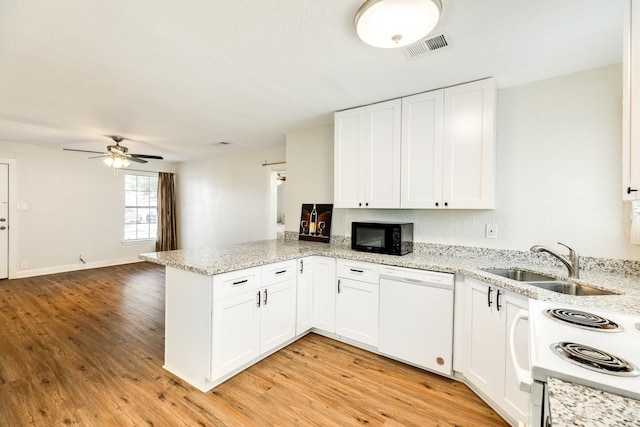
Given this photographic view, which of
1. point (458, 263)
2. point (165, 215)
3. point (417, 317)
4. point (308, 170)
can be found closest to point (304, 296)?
point (417, 317)

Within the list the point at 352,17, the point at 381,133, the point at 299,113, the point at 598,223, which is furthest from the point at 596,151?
the point at 299,113

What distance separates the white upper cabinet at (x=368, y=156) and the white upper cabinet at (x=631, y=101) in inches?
59.3

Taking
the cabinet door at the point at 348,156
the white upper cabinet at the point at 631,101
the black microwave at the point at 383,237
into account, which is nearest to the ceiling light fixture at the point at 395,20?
the white upper cabinet at the point at 631,101

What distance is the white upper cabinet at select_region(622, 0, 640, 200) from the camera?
1227mm

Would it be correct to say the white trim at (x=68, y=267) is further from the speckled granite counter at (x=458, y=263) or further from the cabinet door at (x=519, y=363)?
the cabinet door at (x=519, y=363)

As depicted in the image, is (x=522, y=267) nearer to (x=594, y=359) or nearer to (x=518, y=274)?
(x=518, y=274)

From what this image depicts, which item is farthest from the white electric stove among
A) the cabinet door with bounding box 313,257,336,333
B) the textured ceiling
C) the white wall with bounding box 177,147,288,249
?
the white wall with bounding box 177,147,288,249

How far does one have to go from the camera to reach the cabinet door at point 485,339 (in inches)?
70.9

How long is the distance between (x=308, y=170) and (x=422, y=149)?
158cm

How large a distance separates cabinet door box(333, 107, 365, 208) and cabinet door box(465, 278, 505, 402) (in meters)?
1.37

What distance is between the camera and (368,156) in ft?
9.28

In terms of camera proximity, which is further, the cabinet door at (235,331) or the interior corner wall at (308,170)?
the interior corner wall at (308,170)

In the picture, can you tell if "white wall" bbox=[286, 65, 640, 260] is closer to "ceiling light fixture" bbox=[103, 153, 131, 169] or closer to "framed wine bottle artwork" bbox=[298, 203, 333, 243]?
"framed wine bottle artwork" bbox=[298, 203, 333, 243]

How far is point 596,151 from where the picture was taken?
208 centimetres
